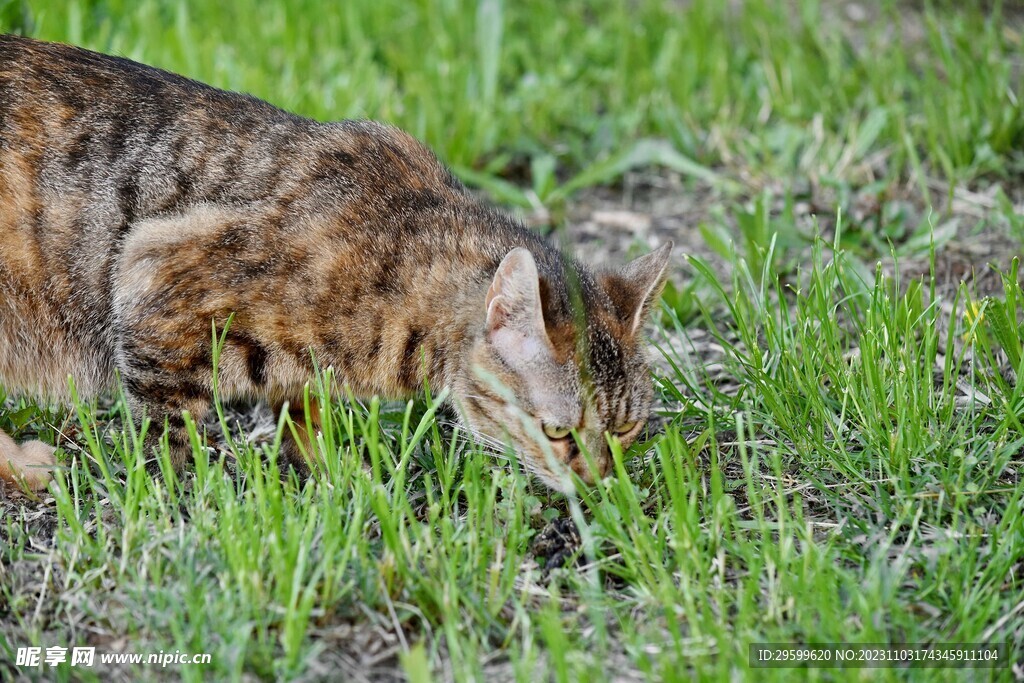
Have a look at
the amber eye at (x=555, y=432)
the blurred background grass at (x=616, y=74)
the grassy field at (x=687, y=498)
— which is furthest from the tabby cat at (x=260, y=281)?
the blurred background grass at (x=616, y=74)

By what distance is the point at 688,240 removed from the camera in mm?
5238

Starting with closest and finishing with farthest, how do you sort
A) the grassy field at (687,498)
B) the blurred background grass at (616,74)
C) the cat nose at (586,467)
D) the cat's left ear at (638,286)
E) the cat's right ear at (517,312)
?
the grassy field at (687,498)
the cat's right ear at (517,312)
the cat nose at (586,467)
the cat's left ear at (638,286)
the blurred background grass at (616,74)

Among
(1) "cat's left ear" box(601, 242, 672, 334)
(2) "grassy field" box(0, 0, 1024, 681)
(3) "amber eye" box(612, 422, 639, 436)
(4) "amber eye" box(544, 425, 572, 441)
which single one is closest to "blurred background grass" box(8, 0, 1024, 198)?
(2) "grassy field" box(0, 0, 1024, 681)

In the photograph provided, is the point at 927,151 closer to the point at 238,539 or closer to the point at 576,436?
the point at 576,436

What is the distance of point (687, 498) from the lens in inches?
128

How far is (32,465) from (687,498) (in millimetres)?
2023

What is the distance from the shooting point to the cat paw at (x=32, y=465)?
3.33m

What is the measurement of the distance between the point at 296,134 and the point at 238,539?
1.62 metres

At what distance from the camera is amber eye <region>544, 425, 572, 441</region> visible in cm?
326

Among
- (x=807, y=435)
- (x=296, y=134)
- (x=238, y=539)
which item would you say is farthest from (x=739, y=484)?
(x=296, y=134)

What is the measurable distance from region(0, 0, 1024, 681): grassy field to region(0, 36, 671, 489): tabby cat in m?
0.19

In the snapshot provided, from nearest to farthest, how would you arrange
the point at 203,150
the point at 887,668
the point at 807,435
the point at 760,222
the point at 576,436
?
the point at 887,668 < the point at 576,436 < the point at 807,435 < the point at 203,150 < the point at 760,222

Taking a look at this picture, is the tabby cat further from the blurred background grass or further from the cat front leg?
the blurred background grass

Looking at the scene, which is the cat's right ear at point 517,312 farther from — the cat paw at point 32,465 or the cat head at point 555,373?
the cat paw at point 32,465
